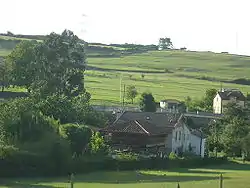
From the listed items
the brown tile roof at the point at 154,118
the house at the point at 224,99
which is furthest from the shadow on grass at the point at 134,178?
the house at the point at 224,99

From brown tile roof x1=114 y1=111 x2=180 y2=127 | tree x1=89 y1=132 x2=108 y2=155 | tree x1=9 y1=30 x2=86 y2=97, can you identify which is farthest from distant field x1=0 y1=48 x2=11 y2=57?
tree x1=89 y1=132 x2=108 y2=155

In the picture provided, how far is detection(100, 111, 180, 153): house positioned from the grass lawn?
951cm

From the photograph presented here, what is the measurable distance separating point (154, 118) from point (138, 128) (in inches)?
257

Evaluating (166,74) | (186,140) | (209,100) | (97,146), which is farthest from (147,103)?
(166,74)

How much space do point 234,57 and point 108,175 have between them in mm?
149074

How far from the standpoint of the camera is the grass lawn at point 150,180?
37.9 m

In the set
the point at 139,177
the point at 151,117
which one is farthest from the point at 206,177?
the point at 151,117

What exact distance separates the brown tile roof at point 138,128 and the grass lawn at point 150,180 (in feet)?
33.3

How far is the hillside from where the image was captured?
105 m

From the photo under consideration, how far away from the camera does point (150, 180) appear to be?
41406mm

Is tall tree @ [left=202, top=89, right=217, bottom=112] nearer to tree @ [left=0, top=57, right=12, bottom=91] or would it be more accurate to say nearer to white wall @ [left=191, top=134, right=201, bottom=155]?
tree @ [left=0, top=57, right=12, bottom=91]

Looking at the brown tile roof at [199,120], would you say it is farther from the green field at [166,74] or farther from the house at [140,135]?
the house at [140,135]

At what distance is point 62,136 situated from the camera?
4744cm

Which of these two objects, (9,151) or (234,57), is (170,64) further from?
(9,151)
